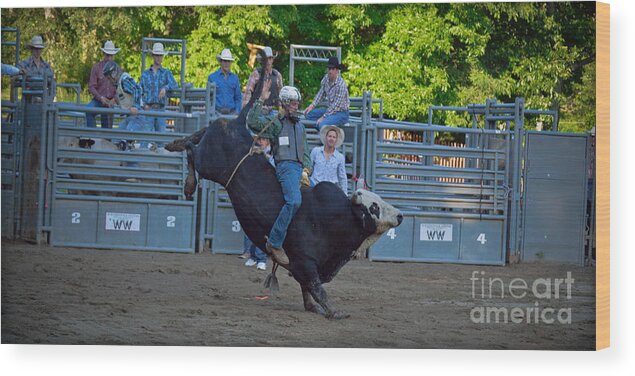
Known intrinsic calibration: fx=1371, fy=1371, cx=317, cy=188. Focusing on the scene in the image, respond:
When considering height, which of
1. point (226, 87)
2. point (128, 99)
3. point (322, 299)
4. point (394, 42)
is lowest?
point (322, 299)

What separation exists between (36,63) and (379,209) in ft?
9.92

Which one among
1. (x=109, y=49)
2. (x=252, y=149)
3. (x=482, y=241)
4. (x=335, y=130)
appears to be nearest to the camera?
(x=252, y=149)

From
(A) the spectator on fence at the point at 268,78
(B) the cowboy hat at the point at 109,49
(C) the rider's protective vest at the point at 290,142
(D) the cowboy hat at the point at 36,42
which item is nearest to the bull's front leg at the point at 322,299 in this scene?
(C) the rider's protective vest at the point at 290,142

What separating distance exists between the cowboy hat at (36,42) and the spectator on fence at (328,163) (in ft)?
7.70

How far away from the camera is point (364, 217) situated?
35.7 feet

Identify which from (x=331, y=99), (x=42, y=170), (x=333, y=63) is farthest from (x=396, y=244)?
(x=42, y=170)

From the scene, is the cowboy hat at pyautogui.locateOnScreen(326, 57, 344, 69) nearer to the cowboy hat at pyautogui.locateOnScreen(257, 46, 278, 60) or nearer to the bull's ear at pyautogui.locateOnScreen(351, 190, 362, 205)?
the cowboy hat at pyautogui.locateOnScreen(257, 46, 278, 60)

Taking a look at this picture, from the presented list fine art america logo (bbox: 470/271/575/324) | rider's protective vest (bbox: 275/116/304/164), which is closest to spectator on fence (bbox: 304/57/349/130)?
rider's protective vest (bbox: 275/116/304/164)

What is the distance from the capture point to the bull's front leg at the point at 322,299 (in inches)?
421

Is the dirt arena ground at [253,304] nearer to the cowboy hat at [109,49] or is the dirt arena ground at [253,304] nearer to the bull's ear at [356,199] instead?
the bull's ear at [356,199]

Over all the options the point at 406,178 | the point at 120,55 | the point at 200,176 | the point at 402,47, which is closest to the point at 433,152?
the point at 406,178

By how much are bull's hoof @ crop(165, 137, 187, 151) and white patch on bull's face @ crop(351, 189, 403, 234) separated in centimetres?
146

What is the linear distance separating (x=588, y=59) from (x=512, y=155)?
48.7 inches

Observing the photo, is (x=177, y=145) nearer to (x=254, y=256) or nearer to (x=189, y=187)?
(x=189, y=187)
